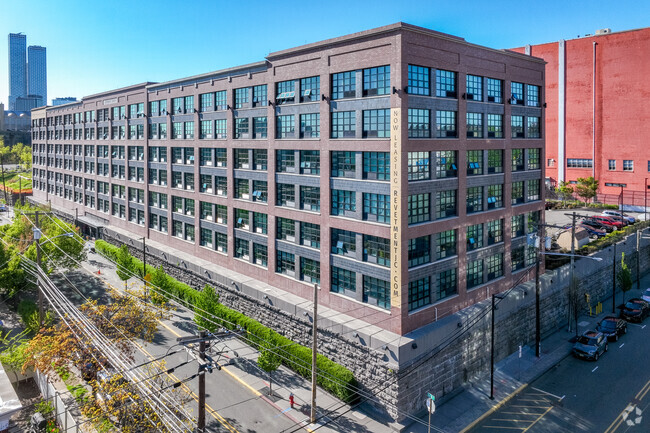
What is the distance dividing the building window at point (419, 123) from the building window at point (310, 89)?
8.17 meters

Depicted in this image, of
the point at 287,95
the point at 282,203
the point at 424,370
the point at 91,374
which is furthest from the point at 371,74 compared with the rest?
the point at 91,374

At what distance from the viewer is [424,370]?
100 ft

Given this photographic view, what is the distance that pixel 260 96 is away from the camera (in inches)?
1666

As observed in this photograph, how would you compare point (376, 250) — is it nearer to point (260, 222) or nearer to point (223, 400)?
point (260, 222)

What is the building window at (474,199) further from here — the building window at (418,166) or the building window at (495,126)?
the building window at (418,166)

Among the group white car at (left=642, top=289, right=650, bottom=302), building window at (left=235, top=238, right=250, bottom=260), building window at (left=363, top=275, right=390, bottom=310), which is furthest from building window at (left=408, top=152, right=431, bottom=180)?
white car at (left=642, top=289, right=650, bottom=302)

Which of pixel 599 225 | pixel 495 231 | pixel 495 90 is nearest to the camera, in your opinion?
pixel 495 90

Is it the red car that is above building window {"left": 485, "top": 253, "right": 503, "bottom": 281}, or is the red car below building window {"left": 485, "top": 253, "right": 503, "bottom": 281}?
above

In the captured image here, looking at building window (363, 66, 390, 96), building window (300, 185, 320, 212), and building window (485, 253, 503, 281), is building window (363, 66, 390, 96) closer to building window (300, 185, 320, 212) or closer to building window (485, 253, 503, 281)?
building window (300, 185, 320, 212)

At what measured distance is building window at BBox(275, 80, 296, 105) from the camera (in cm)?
3853

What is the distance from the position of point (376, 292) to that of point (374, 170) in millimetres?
8418

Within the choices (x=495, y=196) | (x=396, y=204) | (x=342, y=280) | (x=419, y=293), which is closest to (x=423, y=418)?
(x=419, y=293)

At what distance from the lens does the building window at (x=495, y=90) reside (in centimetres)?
3768

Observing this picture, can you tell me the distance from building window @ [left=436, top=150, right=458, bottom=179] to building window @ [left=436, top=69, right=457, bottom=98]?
13.4ft
